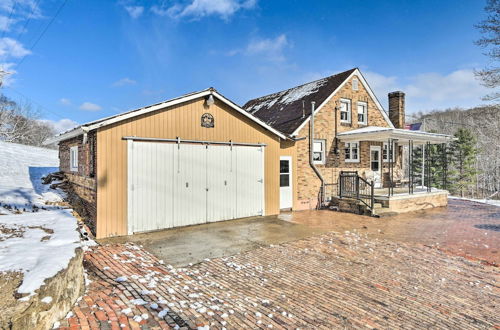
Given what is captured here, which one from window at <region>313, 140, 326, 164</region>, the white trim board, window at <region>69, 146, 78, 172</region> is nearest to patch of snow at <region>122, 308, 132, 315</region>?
window at <region>69, 146, 78, 172</region>

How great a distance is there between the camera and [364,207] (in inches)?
452

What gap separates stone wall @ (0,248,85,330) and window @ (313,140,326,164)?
11.3 metres

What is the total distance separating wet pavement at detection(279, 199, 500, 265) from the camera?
7203mm

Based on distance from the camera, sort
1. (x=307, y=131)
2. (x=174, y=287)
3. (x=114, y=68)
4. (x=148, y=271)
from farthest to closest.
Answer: (x=114, y=68)
(x=307, y=131)
(x=148, y=271)
(x=174, y=287)

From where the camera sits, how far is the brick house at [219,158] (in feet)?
24.7

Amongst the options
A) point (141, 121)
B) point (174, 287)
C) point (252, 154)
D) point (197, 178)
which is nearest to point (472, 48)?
point (252, 154)

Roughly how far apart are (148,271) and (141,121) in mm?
4546

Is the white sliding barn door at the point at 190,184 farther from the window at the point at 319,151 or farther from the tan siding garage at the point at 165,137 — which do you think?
the window at the point at 319,151

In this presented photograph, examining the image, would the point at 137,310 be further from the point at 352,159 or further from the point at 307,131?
the point at 352,159

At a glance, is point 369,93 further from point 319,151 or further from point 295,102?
point 319,151

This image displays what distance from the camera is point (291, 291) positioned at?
14.4 ft

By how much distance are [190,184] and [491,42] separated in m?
18.0

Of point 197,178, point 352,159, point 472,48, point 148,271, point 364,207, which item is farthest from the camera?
point 472,48

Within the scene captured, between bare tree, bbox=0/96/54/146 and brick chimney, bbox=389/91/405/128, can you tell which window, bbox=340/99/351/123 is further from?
bare tree, bbox=0/96/54/146
